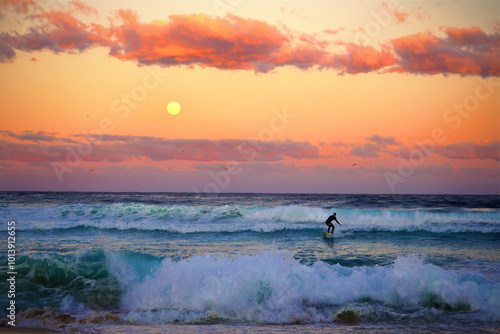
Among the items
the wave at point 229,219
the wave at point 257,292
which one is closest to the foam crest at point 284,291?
the wave at point 257,292

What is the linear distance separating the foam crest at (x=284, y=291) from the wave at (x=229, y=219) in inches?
541

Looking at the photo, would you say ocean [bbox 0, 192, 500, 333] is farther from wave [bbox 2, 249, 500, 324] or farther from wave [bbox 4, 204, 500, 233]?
wave [bbox 4, 204, 500, 233]

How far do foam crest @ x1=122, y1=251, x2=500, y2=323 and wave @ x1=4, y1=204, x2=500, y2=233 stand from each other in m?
13.7

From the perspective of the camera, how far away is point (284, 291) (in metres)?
9.70

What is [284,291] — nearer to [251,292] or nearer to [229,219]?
[251,292]

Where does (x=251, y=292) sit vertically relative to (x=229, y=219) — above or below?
above

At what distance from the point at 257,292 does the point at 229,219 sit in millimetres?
20283

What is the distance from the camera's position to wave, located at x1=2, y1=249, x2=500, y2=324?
28.9 feet

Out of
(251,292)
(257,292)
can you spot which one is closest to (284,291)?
(257,292)

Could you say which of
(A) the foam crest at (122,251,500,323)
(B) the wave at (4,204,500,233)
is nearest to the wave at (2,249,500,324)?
(A) the foam crest at (122,251,500,323)

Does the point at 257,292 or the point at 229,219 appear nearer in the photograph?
the point at 257,292

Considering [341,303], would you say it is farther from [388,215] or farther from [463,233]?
[388,215]

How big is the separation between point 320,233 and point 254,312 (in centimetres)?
1501

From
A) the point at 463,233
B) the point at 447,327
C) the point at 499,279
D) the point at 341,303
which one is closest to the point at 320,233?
the point at 463,233
